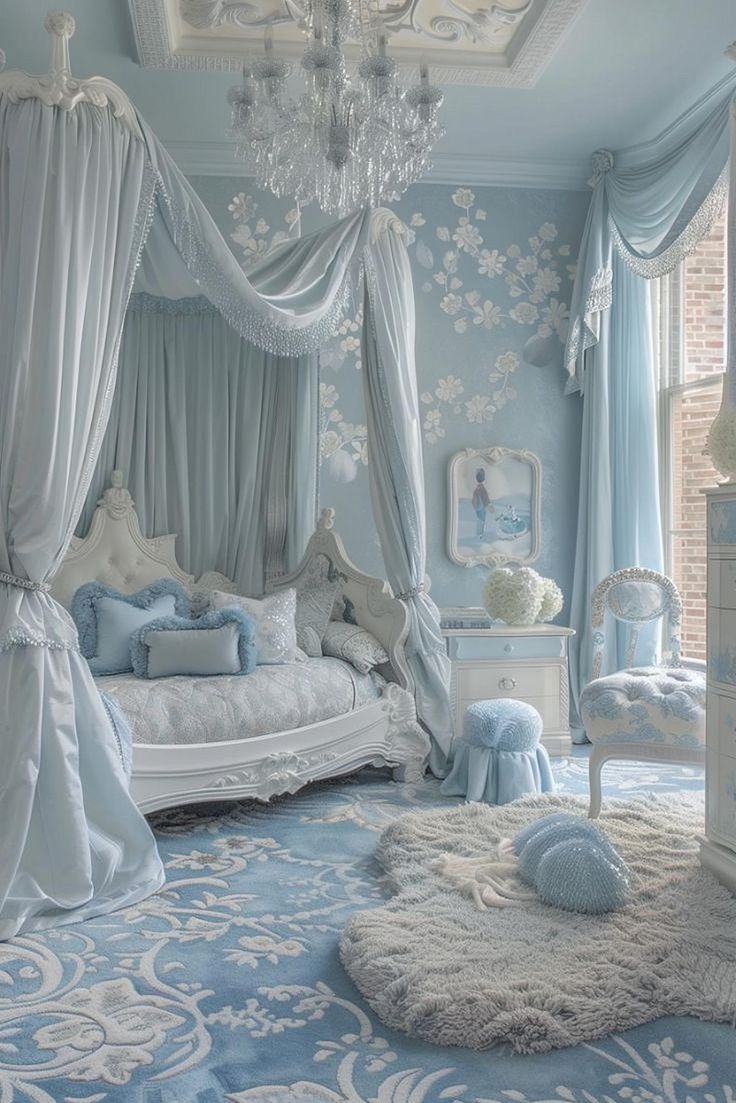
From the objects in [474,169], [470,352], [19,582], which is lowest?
[19,582]

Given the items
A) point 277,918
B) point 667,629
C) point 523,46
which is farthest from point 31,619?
point 667,629

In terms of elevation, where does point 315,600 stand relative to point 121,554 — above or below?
below

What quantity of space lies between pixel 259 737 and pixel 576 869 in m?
1.35

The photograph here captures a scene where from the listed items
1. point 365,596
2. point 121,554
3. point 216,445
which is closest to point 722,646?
point 365,596

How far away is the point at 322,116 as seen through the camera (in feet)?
10.7

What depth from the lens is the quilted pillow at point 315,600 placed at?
4.38 metres

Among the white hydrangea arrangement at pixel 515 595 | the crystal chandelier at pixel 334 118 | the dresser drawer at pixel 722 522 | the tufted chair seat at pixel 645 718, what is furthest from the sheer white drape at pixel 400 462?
the dresser drawer at pixel 722 522

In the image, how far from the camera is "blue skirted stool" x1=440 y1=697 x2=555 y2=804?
390 cm

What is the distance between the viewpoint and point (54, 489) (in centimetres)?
282

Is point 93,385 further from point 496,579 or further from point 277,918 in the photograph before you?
point 496,579

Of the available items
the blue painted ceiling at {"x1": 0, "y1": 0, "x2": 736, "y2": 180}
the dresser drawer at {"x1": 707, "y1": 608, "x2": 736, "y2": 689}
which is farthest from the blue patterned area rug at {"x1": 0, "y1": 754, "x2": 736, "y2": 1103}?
the blue painted ceiling at {"x1": 0, "y1": 0, "x2": 736, "y2": 180}

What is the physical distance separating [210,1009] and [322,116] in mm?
2688

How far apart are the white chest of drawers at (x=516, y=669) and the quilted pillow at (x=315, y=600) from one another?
0.55m

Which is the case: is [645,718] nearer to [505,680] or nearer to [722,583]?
[722,583]
